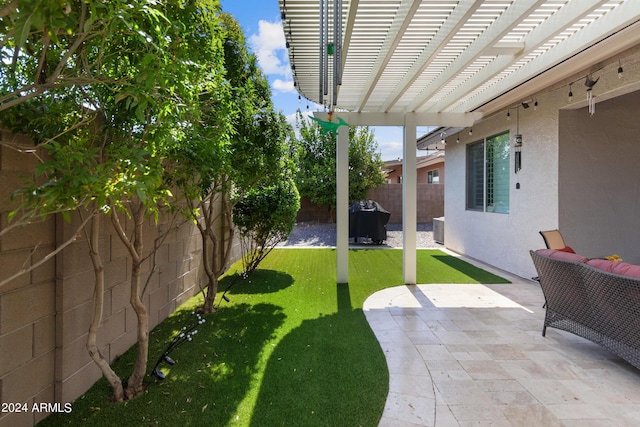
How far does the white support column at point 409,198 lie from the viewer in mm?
5891

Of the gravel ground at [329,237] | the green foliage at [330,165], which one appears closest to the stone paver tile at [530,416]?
the gravel ground at [329,237]

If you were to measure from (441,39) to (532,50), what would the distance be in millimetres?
1161

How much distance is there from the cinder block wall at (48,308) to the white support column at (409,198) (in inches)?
174

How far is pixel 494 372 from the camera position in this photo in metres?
2.98

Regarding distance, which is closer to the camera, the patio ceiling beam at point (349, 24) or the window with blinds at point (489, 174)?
the patio ceiling beam at point (349, 24)

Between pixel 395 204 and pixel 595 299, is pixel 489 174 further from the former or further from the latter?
pixel 395 204

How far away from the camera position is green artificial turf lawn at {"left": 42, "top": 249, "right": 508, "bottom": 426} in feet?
7.79

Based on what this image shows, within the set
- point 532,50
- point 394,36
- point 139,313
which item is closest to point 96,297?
point 139,313

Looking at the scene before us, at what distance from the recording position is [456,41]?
13.2ft

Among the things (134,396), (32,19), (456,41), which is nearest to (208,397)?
(134,396)

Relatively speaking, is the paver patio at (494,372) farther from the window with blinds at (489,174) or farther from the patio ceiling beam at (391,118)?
the patio ceiling beam at (391,118)

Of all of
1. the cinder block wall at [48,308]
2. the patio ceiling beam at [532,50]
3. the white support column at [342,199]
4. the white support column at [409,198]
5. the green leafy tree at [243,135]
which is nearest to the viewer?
the cinder block wall at [48,308]

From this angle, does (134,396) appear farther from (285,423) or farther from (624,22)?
(624,22)

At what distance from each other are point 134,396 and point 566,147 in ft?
21.7
